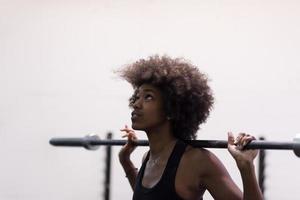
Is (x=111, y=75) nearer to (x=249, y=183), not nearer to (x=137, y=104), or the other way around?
(x=137, y=104)

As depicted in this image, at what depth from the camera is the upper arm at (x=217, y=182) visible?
1.07 metres

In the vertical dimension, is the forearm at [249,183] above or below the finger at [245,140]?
below

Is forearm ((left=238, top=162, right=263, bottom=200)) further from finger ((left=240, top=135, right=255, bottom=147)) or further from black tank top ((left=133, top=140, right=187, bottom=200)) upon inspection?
black tank top ((left=133, top=140, right=187, bottom=200))

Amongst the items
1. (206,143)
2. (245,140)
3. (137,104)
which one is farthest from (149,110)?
(245,140)

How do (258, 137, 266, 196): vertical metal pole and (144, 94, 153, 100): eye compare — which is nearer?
(144, 94, 153, 100): eye

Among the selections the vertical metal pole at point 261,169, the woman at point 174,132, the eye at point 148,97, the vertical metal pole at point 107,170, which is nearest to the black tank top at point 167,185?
the woman at point 174,132

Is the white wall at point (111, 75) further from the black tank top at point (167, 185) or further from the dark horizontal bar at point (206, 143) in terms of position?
the black tank top at point (167, 185)

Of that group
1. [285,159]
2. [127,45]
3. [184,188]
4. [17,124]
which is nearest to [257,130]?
[285,159]

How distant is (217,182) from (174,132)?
22cm

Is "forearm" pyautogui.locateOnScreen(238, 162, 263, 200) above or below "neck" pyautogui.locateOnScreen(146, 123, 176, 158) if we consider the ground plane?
below

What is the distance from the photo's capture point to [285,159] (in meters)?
1.92

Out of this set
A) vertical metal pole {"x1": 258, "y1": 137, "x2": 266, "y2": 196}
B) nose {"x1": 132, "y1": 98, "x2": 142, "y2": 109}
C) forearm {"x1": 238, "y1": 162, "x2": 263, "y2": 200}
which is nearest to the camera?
forearm {"x1": 238, "y1": 162, "x2": 263, "y2": 200}

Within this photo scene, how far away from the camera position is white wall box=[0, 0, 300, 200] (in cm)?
196

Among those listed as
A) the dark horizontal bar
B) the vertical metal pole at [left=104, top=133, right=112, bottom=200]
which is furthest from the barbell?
the vertical metal pole at [left=104, top=133, right=112, bottom=200]
